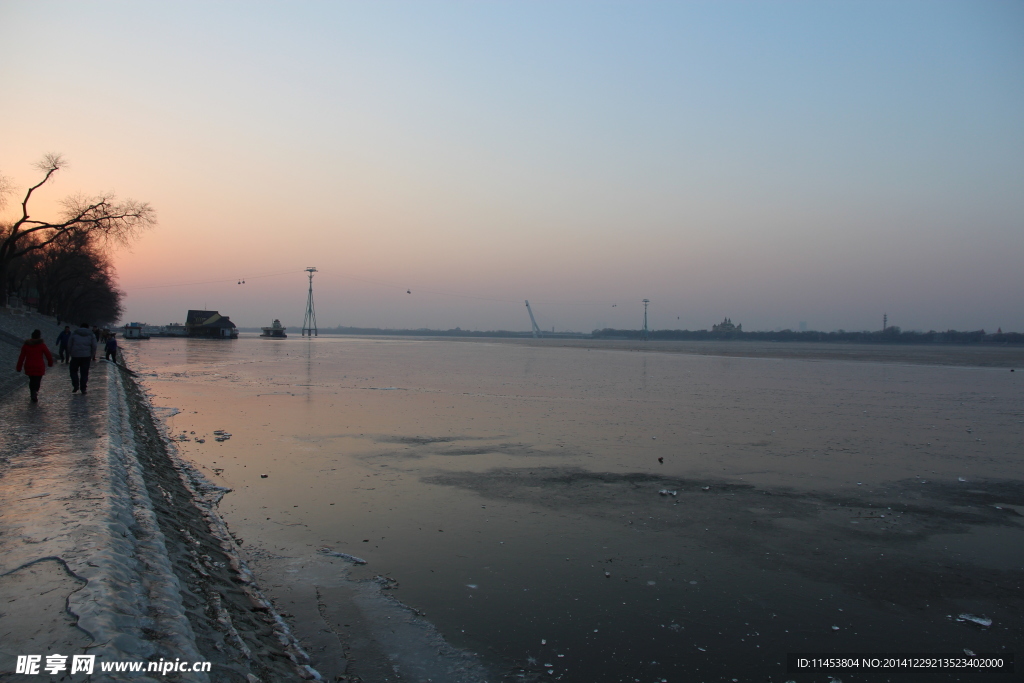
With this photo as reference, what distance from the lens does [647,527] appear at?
8172 mm

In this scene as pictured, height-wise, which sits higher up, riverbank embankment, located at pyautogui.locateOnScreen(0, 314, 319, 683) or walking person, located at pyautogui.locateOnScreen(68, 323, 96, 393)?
walking person, located at pyautogui.locateOnScreen(68, 323, 96, 393)

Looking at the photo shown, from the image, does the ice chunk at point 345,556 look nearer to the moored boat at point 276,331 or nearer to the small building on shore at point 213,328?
the small building on shore at point 213,328

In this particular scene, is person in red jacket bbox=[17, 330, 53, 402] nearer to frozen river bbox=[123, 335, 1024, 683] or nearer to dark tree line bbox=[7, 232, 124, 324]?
frozen river bbox=[123, 335, 1024, 683]

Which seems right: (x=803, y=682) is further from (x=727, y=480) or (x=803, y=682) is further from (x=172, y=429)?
(x=172, y=429)

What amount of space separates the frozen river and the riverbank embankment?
1.95 feet

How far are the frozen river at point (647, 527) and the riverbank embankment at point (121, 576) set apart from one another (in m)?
0.59

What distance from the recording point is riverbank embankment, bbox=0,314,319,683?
12.9 feet

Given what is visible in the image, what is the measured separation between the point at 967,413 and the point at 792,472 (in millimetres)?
12828

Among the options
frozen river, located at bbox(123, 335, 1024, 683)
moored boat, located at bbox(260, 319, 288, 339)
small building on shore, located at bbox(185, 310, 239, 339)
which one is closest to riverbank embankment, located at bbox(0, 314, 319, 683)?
frozen river, located at bbox(123, 335, 1024, 683)

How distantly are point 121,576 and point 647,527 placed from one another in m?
5.96

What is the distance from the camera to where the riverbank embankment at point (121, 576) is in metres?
3.93

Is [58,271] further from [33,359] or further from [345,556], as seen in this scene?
[345,556]

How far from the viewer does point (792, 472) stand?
37.2ft

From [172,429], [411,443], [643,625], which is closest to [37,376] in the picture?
[172,429]
